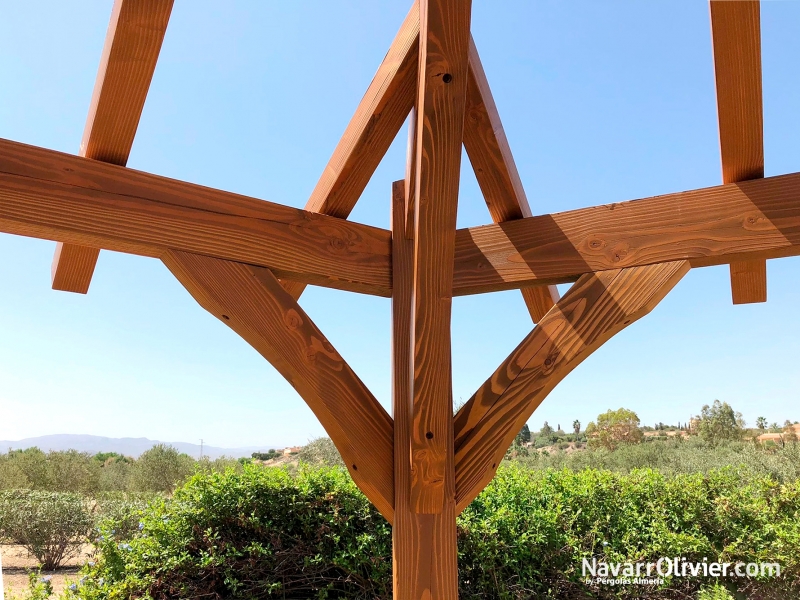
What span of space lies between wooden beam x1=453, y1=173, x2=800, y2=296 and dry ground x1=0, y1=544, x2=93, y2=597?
3.75 m

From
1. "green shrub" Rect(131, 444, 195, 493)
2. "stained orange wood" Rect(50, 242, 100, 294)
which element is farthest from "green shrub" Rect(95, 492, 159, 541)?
"stained orange wood" Rect(50, 242, 100, 294)

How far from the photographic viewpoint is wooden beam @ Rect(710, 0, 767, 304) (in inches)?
49.9

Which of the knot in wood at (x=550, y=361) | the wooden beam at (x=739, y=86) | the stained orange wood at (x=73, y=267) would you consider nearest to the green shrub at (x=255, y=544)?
the stained orange wood at (x=73, y=267)

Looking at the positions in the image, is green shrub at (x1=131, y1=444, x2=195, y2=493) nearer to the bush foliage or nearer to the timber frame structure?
the bush foliage

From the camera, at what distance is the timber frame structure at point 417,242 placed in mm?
1197

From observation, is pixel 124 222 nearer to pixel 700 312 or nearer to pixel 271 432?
pixel 700 312

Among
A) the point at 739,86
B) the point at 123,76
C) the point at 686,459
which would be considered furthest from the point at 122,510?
the point at 686,459

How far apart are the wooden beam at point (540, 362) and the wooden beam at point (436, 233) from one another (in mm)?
65

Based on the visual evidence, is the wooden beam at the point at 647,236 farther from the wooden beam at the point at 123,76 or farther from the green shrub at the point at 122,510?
the green shrub at the point at 122,510

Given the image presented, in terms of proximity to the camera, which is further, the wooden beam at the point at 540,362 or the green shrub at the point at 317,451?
the green shrub at the point at 317,451

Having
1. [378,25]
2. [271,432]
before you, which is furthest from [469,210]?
[271,432]

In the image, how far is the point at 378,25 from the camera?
2779 millimetres

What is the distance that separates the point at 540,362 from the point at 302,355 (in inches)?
25.6

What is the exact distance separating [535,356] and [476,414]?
0.23m
